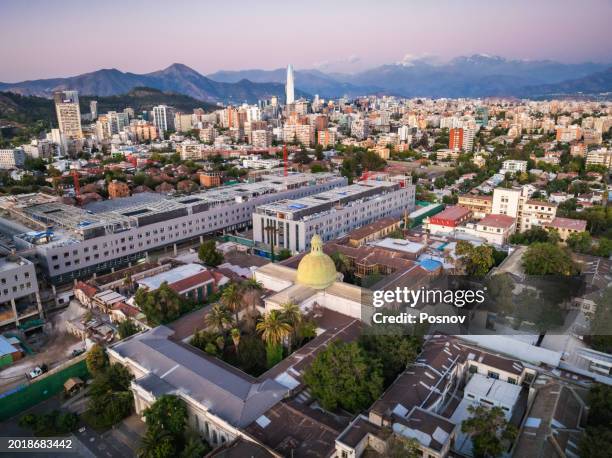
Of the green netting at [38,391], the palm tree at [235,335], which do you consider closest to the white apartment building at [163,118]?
the green netting at [38,391]

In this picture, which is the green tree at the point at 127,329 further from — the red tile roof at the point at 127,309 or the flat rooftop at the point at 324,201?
the flat rooftop at the point at 324,201

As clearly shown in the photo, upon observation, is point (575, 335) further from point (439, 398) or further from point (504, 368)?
point (439, 398)

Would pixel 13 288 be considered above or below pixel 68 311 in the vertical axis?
above

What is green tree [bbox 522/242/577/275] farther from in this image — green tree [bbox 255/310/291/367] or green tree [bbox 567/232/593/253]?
green tree [bbox 255/310/291/367]

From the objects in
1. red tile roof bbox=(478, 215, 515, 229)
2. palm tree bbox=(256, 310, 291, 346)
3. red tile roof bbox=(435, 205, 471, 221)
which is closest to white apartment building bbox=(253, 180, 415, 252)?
red tile roof bbox=(435, 205, 471, 221)

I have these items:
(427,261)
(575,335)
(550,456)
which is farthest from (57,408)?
(575,335)

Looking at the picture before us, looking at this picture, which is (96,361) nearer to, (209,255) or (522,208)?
(209,255)
